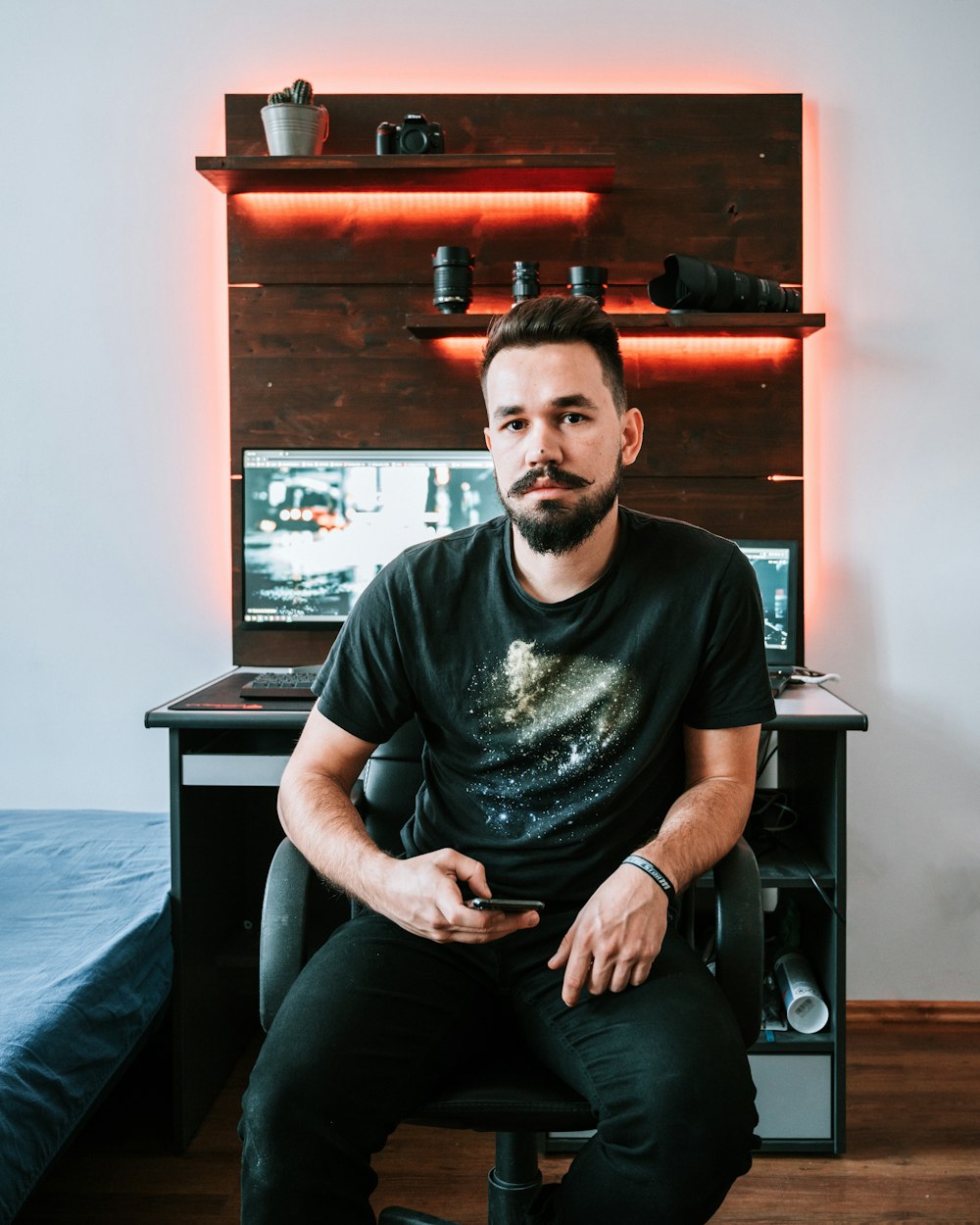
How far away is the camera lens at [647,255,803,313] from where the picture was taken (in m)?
2.33

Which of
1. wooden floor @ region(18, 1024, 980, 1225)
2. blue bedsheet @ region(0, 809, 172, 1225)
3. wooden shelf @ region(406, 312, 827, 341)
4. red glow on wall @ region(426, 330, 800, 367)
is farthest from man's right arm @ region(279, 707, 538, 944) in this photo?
red glow on wall @ region(426, 330, 800, 367)

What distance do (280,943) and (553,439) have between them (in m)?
0.74

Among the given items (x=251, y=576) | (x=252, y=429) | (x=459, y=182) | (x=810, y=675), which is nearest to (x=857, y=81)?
(x=459, y=182)

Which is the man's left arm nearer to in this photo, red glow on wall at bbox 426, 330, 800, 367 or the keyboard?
the keyboard

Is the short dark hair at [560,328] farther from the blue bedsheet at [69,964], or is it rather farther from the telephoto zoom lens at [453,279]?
the blue bedsheet at [69,964]

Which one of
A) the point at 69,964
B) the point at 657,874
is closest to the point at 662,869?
the point at 657,874

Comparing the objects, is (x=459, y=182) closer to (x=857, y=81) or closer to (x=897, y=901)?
(x=857, y=81)

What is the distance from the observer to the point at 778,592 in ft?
8.05

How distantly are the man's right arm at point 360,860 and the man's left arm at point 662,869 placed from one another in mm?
82

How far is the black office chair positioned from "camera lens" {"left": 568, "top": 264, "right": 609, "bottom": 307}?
1419mm

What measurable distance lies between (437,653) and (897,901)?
1.66m

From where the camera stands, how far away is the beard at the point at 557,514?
1492 millimetres

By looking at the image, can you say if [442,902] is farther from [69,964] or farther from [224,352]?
[224,352]

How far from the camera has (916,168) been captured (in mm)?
2541
